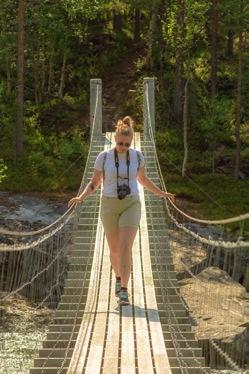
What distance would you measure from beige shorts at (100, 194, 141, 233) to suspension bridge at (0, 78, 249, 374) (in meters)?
0.66

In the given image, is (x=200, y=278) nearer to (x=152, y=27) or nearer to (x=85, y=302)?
(x=85, y=302)

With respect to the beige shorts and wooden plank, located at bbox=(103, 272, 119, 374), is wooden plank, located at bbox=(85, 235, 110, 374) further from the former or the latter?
the beige shorts

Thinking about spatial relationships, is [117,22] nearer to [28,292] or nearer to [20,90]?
[20,90]

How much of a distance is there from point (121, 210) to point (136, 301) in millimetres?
1301

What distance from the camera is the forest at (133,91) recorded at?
21969 millimetres

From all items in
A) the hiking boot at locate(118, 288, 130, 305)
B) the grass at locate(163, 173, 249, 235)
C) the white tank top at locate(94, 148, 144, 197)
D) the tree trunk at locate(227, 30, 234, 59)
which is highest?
the tree trunk at locate(227, 30, 234, 59)

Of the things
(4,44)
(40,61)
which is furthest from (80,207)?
(40,61)

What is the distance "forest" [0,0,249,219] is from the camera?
21969 millimetres

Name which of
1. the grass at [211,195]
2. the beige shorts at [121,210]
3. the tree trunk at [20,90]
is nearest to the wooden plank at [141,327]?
the beige shorts at [121,210]

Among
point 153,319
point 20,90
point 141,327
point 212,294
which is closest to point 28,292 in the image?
point 212,294

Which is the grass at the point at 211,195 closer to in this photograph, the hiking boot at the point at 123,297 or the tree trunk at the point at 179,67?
the tree trunk at the point at 179,67

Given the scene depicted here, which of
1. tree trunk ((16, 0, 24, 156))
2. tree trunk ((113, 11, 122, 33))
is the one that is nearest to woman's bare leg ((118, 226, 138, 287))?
tree trunk ((16, 0, 24, 156))

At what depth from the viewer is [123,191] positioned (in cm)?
678

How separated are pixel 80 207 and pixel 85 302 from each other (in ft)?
12.4
